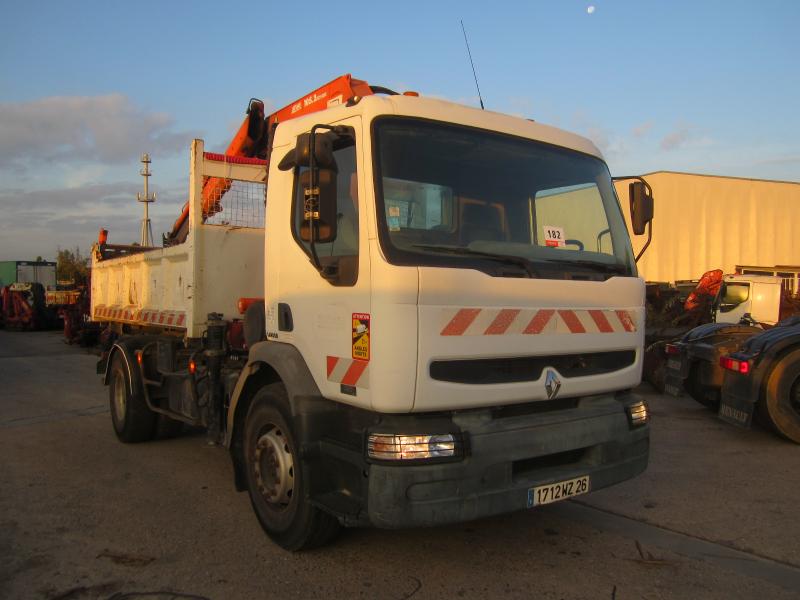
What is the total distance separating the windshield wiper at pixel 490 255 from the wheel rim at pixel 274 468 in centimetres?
152

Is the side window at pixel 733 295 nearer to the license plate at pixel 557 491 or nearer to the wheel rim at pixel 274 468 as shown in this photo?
the license plate at pixel 557 491

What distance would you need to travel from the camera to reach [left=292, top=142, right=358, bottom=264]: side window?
3.75 m

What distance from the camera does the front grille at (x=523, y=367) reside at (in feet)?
11.7

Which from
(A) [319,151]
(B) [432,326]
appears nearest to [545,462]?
(B) [432,326]

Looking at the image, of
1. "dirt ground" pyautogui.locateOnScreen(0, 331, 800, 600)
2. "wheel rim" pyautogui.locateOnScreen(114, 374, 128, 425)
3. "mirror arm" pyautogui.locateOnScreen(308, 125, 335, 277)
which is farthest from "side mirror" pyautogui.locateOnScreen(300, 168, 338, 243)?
"wheel rim" pyautogui.locateOnScreen(114, 374, 128, 425)

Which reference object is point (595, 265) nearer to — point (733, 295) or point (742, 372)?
point (742, 372)

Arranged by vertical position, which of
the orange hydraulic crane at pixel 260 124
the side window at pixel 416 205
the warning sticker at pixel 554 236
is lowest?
the warning sticker at pixel 554 236

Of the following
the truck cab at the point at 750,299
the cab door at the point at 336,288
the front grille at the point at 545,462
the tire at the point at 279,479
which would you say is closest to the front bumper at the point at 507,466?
the front grille at the point at 545,462

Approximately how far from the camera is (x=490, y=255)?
149 inches

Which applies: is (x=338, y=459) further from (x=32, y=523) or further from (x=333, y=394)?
(x=32, y=523)

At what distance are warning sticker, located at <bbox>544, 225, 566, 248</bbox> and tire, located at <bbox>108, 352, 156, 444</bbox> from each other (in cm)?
481

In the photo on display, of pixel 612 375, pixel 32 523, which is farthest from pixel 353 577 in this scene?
pixel 32 523

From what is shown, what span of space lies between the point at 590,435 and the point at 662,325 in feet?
34.9

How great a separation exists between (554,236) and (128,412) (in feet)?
16.6
